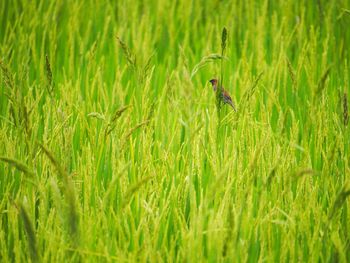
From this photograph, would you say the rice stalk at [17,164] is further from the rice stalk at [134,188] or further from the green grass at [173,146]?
the rice stalk at [134,188]

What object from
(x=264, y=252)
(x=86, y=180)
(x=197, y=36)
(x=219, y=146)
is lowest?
(x=264, y=252)

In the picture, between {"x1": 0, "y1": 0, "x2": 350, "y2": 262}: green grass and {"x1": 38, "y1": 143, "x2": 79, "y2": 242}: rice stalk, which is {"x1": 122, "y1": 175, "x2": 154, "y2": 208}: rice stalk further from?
{"x1": 38, "y1": 143, "x2": 79, "y2": 242}: rice stalk

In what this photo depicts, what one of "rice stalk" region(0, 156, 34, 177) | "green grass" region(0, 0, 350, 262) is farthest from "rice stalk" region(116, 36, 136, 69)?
"rice stalk" region(0, 156, 34, 177)

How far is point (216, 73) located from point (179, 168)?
724 millimetres

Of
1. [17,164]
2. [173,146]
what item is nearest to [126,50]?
[173,146]

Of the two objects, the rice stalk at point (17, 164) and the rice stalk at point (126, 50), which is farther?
the rice stalk at point (126, 50)

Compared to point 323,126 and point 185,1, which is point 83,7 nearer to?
point 185,1

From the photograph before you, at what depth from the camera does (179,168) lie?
76.3 inches

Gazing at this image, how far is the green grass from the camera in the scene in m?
1.40

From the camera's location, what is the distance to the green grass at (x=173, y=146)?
140 cm

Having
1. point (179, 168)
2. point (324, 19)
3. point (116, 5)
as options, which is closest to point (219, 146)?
point (179, 168)

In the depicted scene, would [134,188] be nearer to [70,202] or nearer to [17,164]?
[70,202]

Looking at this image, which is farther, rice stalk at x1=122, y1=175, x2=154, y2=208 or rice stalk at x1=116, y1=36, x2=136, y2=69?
rice stalk at x1=116, y1=36, x2=136, y2=69

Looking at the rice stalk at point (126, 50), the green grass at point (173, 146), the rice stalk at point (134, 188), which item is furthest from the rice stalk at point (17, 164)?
the rice stalk at point (126, 50)
